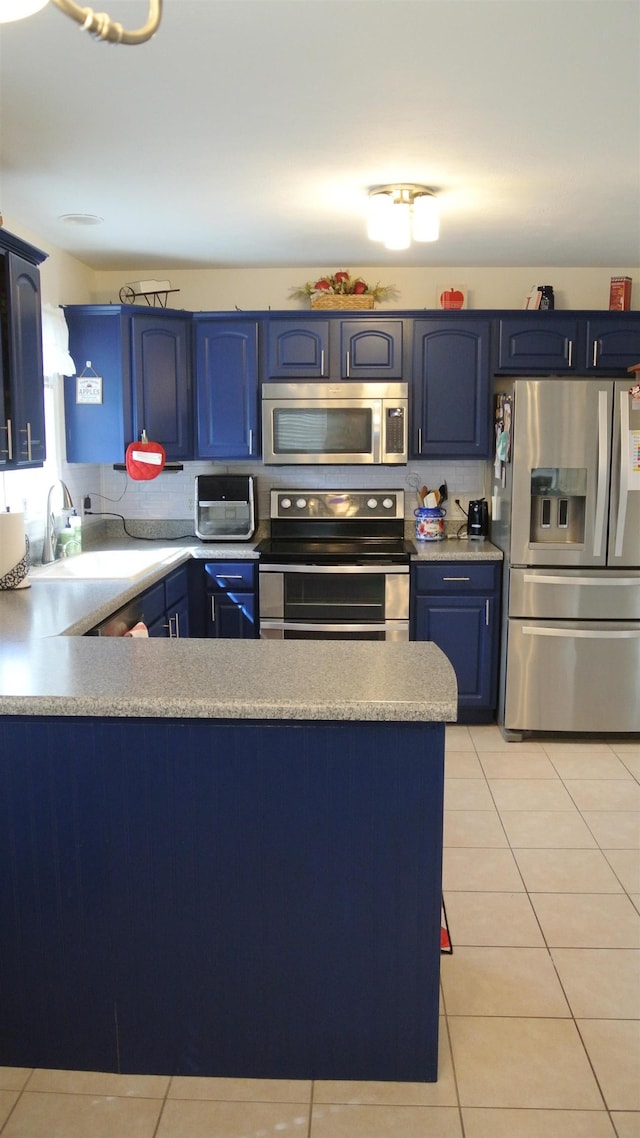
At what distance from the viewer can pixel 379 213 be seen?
10.9 feet

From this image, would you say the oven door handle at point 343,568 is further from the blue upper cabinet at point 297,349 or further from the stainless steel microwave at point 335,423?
the blue upper cabinet at point 297,349

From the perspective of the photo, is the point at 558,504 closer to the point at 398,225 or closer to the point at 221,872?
the point at 398,225

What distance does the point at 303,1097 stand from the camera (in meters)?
1.97

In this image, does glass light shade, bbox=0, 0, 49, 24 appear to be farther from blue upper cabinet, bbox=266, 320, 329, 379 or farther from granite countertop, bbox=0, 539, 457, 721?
blue upper cabinet, bbox=266, 320, 329, 379

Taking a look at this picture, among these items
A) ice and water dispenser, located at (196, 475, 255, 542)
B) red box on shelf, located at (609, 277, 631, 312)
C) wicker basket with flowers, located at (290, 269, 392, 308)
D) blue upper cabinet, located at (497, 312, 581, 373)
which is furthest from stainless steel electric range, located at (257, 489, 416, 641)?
red box on shelf, located at (609, 277, 631, 312)

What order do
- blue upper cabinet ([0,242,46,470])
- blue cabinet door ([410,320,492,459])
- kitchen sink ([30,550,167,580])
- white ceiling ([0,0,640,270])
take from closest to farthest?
white ceiling ([0,0,640,270]) < blue upper cabinet ([0,242,46,470]) < kitchen sink ([30,550,167,580]) < blue cabinet door ([410,320,492,459])

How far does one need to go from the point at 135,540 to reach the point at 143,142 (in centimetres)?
254

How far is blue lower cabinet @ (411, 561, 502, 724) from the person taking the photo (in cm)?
444

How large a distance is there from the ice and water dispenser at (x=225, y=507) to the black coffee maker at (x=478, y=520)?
118cm

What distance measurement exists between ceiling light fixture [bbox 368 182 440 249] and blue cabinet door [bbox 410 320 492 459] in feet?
4.07

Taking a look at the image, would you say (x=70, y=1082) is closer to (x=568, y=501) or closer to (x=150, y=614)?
(x=150, y=614)

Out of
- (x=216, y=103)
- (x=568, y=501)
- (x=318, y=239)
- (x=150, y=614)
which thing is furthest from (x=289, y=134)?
(x=568, y=501)

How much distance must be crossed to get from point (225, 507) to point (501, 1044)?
3.14 meters

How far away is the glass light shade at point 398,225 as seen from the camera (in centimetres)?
330
